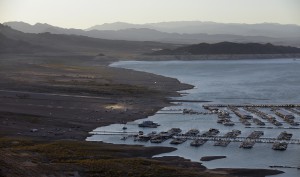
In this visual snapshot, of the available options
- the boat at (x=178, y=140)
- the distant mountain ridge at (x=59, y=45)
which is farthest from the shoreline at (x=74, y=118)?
the distant mountain ridge at (x=59, y=45)

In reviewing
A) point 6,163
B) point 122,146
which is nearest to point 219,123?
point 122,146

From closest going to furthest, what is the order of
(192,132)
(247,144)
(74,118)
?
(247,144)
(192,132)
(74,118)

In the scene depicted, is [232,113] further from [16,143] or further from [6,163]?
[6,163]

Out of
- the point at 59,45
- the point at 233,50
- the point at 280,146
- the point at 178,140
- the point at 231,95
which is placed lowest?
the point at 178,140

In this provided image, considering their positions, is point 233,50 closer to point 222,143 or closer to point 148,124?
point 148,124

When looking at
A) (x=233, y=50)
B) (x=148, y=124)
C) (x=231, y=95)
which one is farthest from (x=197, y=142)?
(x=233, y=50)

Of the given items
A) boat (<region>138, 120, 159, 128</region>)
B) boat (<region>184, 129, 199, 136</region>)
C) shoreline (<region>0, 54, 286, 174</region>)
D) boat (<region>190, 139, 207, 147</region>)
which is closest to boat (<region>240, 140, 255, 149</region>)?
boat (<region>190, 139, 207, 147</region>)

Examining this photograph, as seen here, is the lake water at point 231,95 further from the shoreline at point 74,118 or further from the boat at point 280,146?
the shoreline at point 74,118

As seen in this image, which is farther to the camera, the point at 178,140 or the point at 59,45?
the point at 59,45

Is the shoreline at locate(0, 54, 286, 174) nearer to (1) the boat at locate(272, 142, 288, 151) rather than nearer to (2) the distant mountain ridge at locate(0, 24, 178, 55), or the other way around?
(1) the boat at locate(272, 142, 288, 151)
